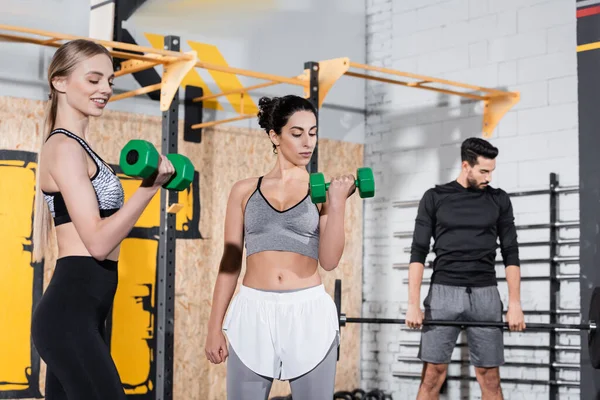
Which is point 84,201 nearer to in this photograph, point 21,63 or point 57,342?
point 57,342

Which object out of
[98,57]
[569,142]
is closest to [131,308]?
[569,142]

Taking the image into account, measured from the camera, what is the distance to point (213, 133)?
5.91 m

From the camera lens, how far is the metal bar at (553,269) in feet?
17.4

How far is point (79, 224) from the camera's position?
1.97 metres

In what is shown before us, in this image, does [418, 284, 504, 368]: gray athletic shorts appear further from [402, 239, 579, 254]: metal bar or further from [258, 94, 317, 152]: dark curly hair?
[258, 94, 317, 152]: dark curly hair

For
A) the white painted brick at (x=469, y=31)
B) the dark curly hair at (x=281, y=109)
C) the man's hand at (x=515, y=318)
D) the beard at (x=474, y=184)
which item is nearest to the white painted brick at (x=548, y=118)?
the white painted brick at (x=469, y=31)

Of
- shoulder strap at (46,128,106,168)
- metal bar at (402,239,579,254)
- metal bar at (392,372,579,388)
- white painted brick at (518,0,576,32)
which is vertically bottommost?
metal bar at (392,372,579,388)

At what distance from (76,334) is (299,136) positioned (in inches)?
41.2

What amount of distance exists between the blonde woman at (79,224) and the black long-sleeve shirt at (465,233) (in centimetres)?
283

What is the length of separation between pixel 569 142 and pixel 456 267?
1.33m

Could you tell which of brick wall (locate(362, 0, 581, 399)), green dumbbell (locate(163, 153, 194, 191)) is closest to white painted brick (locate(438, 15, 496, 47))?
brick wall (locate(362, 0, 581, 399))

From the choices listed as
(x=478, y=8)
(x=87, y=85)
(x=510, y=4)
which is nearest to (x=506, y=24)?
(x=510, y=4)

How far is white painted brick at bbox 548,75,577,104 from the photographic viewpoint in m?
5.37

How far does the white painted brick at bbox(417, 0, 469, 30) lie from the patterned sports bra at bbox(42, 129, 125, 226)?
14.8 feet
